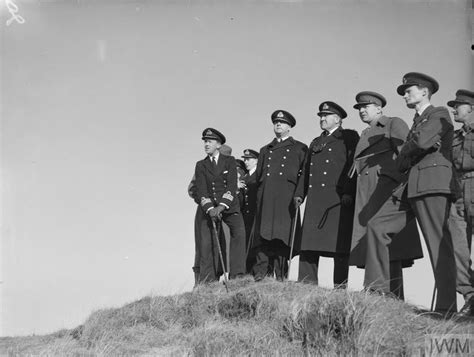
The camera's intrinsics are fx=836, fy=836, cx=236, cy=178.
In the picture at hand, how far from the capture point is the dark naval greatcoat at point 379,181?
921cm

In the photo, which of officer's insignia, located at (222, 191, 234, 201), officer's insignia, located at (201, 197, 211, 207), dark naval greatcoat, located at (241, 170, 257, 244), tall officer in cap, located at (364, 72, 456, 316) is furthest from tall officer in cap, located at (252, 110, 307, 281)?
tall officer in cap, located at (364, 72, 456, 316)

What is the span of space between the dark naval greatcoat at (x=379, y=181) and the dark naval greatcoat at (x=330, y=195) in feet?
1.93

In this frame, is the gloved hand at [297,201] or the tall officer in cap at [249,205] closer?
the gloved hand at [297,201]

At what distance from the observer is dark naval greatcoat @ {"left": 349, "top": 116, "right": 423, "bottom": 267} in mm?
9211

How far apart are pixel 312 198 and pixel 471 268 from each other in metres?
2.10

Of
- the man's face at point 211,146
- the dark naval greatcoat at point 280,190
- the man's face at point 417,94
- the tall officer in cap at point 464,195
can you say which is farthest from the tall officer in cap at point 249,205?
the man's face at point 417,94

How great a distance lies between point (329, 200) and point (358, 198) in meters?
0.75

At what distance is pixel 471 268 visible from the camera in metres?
9.38

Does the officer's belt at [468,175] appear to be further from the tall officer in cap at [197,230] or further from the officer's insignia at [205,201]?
the tall officer in cap at [197,230]

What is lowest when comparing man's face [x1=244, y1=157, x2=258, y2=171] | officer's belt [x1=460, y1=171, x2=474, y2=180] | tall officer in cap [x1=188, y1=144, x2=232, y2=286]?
tall officer in cap [x1=188, y1=144, x2=232, y2=286]

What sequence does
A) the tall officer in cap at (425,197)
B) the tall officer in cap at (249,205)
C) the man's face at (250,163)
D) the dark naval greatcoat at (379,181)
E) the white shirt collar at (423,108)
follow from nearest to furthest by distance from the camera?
the tall officer in cap at (425,197) < the white shirt collar at (423,108) < the dark naval greatcoat at (379,181) < the tall officer in cap at (249,205) < the man's face at (250,163)

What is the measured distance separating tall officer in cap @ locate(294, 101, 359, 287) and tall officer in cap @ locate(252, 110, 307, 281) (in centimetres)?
52

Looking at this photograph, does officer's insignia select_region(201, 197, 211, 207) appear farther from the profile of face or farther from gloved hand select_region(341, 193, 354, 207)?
gloved hand select_region(341, 193, 354, 207)

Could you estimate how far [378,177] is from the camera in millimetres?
9367
